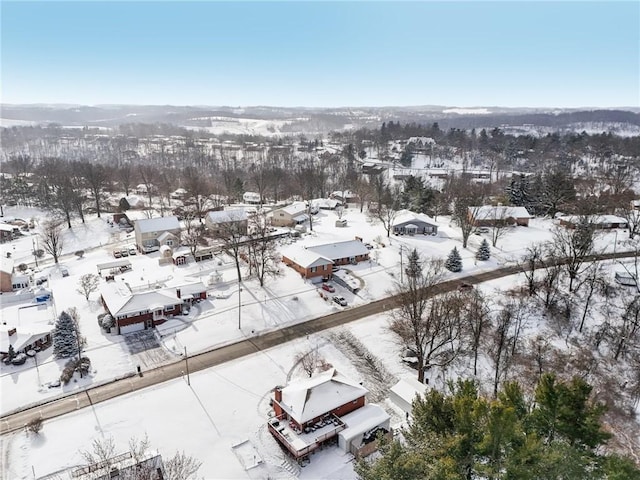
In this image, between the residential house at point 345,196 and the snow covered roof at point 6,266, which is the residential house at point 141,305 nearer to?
the snow covered roof at point 6,266

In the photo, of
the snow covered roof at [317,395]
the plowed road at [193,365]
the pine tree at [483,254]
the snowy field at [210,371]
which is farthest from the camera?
the pine tree at [483,254]

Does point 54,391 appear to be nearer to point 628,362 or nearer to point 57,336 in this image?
point 57,336

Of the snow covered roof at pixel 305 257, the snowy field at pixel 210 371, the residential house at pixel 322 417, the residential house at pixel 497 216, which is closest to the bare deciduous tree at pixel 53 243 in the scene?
the snowy field at pixel 210 371

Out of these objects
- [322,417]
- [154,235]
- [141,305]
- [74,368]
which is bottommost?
[74,368]

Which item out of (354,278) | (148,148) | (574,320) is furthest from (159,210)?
(148,148)

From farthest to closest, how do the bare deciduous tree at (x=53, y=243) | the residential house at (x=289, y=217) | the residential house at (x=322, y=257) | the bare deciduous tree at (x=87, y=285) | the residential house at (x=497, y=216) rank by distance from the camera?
the residential house at (x=289, y=217) → the residential house at (x=497, y=216) → the bare deciduous tree at (x=53, y=243) → the residential house at (x=322, y=257) → the bare deciduous tree at (x=87, y=285)

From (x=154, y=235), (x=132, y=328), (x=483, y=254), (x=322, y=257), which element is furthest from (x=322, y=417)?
(x=154, y=235)

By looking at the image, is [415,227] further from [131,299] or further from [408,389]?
[131,299]
